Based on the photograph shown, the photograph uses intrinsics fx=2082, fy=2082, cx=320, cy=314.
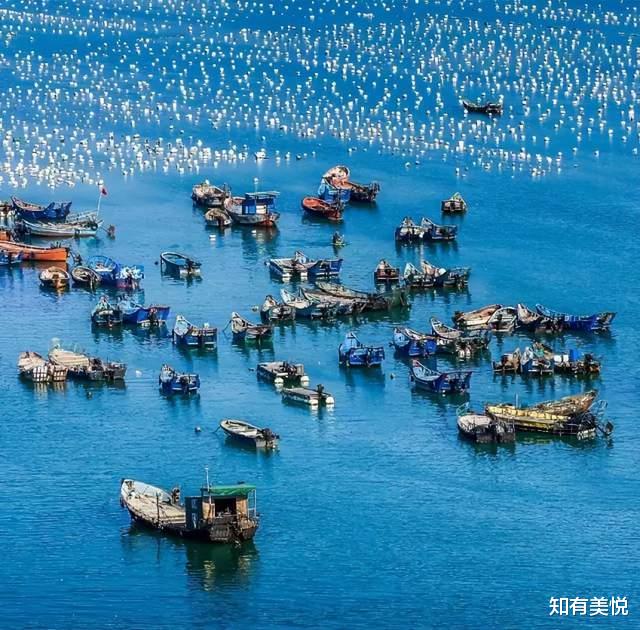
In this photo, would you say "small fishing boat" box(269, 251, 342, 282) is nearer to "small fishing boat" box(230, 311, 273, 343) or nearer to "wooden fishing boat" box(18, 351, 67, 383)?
"small fishing boat" box(230, 311, 273, 343)

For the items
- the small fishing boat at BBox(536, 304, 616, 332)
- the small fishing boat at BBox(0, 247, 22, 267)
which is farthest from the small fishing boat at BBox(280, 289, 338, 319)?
the small fishing boat at BBox(0, 247, 22, 267)

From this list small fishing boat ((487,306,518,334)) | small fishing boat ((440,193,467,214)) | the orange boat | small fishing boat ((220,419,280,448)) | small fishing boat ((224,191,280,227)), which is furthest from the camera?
small fishing boat ((440,193,467,214))

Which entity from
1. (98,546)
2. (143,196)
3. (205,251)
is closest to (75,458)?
(98,546)

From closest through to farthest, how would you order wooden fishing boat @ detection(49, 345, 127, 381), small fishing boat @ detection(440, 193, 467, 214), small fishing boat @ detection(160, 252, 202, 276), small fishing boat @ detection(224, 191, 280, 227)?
wooden fishing boat @ detection(49, 345, 127, 381)
small fishing boat @ detection(160, 252, 202, 276)
small fishing boat @ detection(224, 191, 280, 227)
small fishing boat @ detection(440, 193, 467, 214)

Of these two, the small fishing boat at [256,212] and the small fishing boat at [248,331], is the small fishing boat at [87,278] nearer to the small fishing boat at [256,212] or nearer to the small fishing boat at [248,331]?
the small fishing boat at [248,331]

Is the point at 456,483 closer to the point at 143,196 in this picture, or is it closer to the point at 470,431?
the point at 470,431

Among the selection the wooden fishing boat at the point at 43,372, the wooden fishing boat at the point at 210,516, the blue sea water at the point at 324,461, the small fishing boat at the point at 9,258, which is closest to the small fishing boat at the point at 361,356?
the blue sea water at the point at 324,461

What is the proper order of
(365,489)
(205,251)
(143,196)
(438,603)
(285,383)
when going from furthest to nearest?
(143,196) < (205,251) < (285,383) < (365,489) < (438,603)
